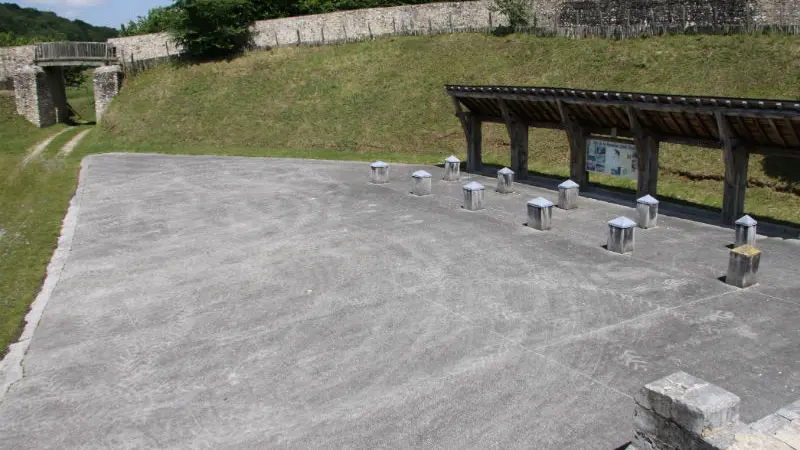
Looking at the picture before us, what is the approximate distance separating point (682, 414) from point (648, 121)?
15.8m

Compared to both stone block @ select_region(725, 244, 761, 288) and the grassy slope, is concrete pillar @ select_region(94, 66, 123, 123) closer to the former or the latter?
the grassy slope

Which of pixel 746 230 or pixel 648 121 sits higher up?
→ pixel 648 121

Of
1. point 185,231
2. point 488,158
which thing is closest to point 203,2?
point 488,158

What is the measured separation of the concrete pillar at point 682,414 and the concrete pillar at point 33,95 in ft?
157

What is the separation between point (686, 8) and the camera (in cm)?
3641

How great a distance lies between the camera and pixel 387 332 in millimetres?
13109

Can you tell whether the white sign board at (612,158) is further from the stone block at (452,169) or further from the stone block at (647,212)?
the stone block at (452,169)

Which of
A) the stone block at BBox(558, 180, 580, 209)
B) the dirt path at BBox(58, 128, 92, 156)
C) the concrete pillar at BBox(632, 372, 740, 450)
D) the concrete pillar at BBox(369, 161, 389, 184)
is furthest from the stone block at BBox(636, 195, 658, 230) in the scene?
the dirt path at BBox(58, 128, 92, 156)

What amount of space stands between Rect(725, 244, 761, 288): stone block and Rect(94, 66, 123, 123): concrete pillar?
43.6 m

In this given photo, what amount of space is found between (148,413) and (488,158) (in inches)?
982

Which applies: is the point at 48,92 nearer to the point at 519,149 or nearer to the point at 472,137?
the point at 472,137

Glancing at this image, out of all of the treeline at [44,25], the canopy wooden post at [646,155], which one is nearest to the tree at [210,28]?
the canopy wooden post at [646,155]

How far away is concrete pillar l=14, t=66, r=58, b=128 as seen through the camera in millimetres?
45625

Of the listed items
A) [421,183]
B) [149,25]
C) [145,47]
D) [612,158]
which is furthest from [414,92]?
[149,25]
